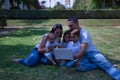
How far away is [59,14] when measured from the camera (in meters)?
34.2

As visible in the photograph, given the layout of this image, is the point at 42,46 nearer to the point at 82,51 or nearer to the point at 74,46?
the point at 74,46

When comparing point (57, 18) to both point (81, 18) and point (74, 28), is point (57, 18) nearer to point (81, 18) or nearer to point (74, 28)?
point (81, 18)

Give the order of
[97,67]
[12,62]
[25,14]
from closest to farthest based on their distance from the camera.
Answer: [97,67] < [12,62] < [25,14]

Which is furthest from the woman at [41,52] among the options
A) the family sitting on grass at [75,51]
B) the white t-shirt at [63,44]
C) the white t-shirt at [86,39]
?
the white t-shirt at [86,39]

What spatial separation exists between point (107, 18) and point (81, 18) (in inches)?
110

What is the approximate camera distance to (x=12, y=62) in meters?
7.52

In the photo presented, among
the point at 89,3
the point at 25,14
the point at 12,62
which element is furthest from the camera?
the point at 89,3

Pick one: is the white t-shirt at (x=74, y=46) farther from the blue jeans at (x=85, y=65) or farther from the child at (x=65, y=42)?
the blue jeans at (x=85, y=65)

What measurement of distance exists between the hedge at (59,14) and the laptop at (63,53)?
90.4 feet

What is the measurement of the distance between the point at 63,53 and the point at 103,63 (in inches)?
33.3

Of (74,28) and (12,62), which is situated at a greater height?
(74,28)

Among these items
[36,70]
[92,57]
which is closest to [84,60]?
[92,57]

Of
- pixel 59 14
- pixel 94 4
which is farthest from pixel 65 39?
pixel 94 4

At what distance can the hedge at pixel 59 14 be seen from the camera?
33719 mm
